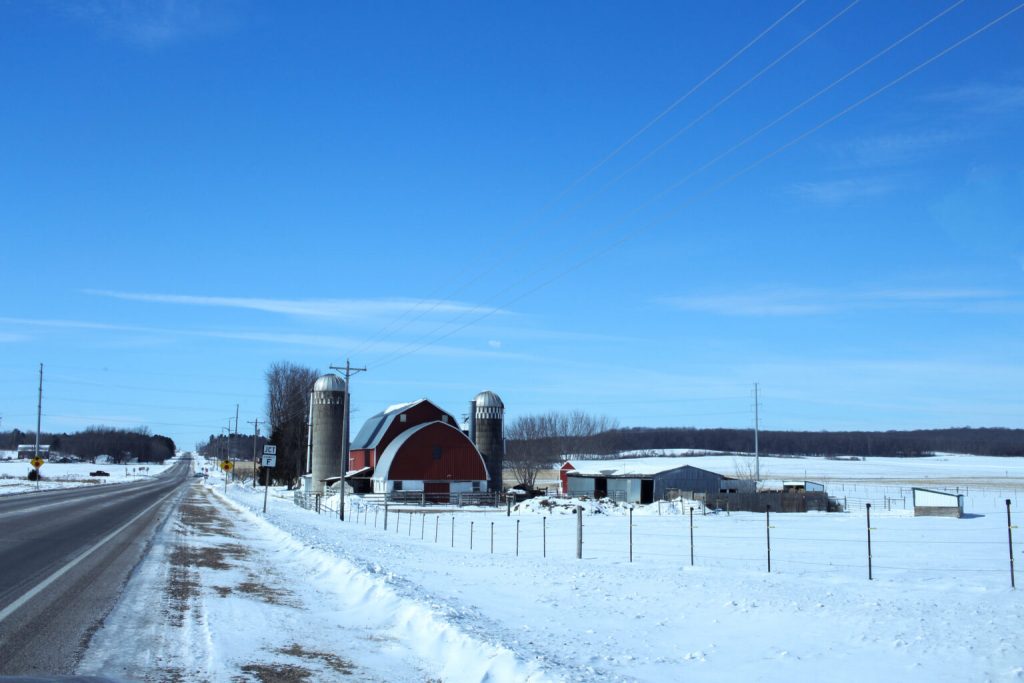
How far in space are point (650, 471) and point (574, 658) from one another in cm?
6171

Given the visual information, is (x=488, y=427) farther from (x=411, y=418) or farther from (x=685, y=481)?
(x=685, y=481)

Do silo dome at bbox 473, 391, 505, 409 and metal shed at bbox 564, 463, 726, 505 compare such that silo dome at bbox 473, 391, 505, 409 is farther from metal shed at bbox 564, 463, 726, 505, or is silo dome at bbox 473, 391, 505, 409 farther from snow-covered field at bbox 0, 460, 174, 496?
snow-covered field at bbox 0, 460, 174, 496

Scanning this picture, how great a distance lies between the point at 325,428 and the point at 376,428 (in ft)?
16.4

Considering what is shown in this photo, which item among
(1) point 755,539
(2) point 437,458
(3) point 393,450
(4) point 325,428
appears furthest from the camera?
(4) point 325,428

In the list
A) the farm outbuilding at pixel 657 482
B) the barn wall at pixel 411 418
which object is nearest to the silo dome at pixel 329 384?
the barn wall at pixel 411 418

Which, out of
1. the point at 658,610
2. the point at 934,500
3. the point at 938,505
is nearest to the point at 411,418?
the point at 934,500

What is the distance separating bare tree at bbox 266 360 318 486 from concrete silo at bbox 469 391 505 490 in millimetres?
32269

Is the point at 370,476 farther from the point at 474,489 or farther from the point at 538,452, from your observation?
the point at 538,452

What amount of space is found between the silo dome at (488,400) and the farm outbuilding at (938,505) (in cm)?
4244

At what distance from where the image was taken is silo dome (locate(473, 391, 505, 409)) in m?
85.1

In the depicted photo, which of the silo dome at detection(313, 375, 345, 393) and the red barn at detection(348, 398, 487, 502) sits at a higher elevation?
the silo dome at detection(313, 375, 345, 393)

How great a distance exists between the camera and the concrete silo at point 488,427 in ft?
275

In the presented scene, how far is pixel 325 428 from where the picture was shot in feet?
271

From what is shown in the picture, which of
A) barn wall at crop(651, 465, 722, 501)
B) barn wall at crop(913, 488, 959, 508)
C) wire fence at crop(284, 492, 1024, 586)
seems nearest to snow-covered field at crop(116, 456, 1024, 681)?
wire fence at crop(284, 492, 1024, 586)
